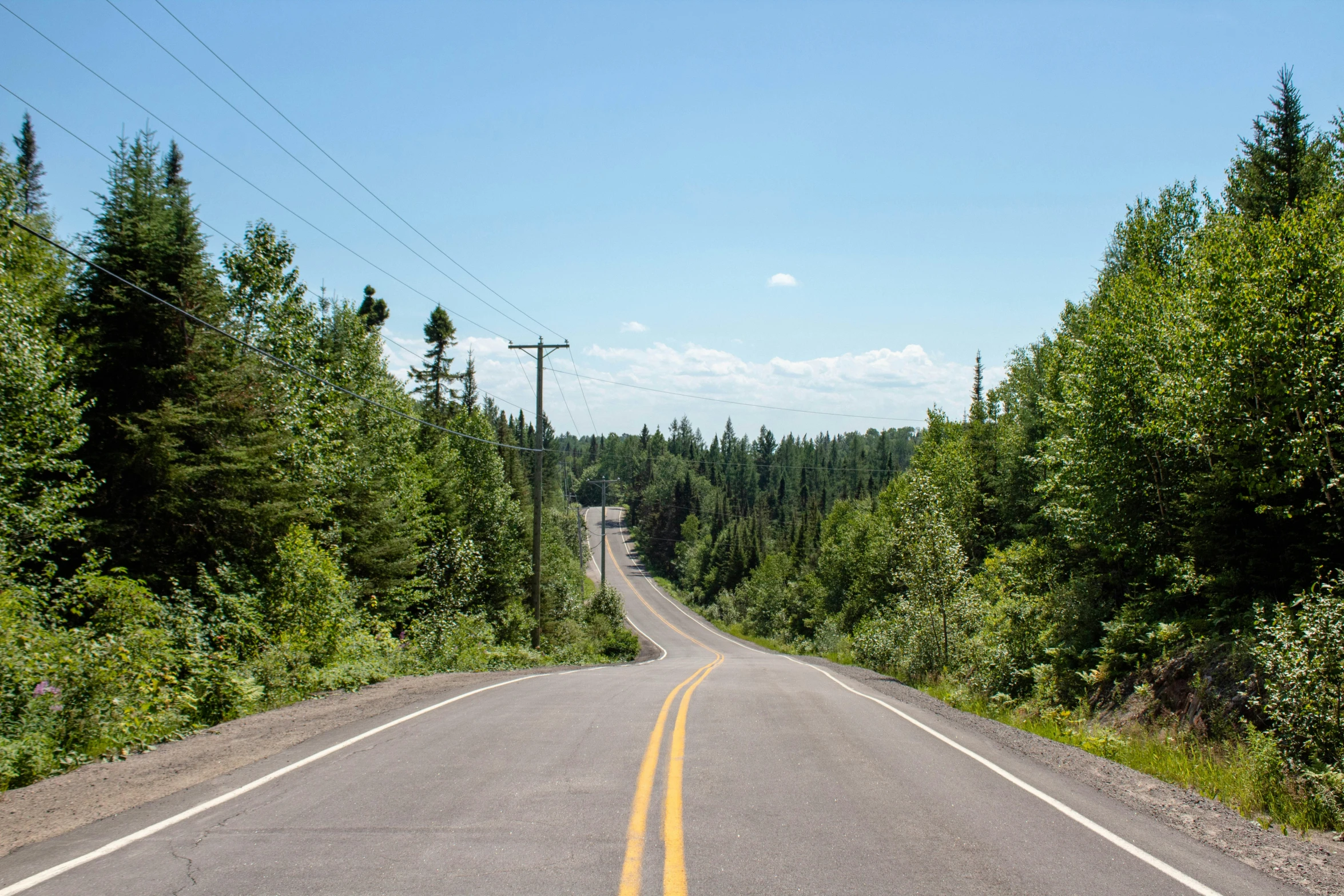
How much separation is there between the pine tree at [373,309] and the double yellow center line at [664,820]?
131 ft

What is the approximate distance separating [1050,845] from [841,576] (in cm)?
5477

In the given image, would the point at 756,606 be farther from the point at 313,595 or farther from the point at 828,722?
the point at 828,722

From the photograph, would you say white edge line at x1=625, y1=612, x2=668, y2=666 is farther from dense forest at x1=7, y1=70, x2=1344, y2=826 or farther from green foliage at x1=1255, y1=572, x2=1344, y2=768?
green foliage at x1=1255, y1=572, x2=1344, y2=768

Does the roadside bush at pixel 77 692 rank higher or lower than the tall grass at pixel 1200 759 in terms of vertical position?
higher

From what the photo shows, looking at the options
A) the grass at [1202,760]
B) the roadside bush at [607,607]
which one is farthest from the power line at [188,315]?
the roadside bush at [607,607]

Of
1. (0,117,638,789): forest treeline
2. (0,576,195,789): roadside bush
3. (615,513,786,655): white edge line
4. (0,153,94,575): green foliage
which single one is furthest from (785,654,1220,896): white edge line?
(615,513,786,655): white edge line

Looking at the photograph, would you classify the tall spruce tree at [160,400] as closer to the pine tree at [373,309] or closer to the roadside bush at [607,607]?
the pine tree at [373,309]

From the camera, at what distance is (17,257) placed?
16.9 meters

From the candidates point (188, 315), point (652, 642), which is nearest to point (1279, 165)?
point (188, 315)

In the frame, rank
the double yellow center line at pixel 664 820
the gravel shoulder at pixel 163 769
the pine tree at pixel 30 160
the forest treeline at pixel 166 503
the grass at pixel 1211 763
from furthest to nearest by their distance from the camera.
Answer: the pine tree at pixel 30 160 → the forest treeline at pixel 166 503 → the grass at pixel 1211 763 → the gravel shoulder at pixel 163 769 → the double yellow center line at pixel 664 820

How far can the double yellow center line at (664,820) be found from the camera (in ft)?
14.7

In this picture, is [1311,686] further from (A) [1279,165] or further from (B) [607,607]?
(B) [607,607]

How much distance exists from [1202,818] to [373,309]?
1784 inches

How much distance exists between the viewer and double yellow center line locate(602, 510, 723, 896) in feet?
14.7
